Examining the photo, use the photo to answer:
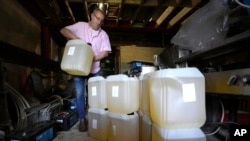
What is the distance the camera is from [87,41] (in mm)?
2420

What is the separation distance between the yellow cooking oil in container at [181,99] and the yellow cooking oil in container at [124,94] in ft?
1.75

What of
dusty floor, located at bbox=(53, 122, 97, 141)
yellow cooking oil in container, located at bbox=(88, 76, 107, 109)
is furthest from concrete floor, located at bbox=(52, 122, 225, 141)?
yellow cooking oil in container, located at bbox=(88, 76, 107, 109)

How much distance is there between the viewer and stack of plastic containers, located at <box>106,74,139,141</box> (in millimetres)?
1667

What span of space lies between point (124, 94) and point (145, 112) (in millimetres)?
213

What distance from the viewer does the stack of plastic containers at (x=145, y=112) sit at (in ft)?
4.82

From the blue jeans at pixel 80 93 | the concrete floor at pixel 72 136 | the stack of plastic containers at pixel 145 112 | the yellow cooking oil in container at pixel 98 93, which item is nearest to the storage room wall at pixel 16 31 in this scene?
the blue jeans at pixel 80 93

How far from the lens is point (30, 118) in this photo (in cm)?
234

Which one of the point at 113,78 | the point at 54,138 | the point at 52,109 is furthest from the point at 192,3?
the point at 54,138

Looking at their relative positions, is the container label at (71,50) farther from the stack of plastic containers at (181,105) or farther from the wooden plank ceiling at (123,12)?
the wooden plank ceiling at (123,12)

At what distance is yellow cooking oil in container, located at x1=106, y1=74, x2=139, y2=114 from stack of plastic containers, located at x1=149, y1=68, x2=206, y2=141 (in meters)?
0.53

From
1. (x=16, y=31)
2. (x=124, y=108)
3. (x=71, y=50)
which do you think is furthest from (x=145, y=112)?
(x=16, y=31)

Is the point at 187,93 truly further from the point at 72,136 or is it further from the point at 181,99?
the point at 72,136

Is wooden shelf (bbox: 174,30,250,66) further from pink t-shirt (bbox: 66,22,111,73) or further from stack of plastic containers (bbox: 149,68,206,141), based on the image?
pink t-shirt (bbox: 66,22,111,73)

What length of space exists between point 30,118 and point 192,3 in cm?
287
